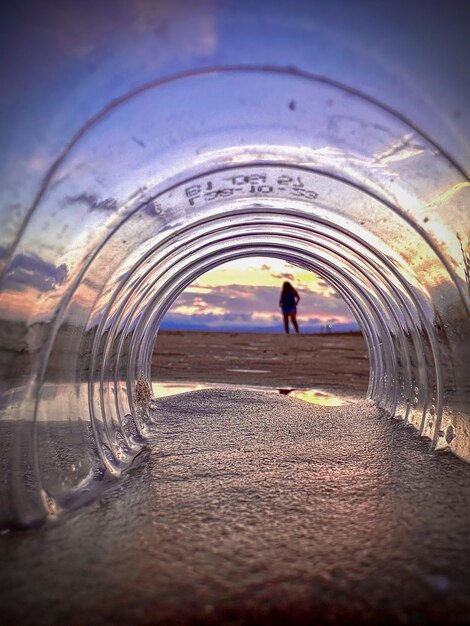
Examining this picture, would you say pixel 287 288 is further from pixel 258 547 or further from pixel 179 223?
pixel 258 547

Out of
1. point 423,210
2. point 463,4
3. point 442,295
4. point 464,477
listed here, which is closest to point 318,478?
point 464,477

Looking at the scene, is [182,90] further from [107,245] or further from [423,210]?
[423,210]

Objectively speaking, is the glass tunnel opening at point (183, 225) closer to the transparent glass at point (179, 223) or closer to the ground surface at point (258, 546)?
the transparent glass at point (179, 223)

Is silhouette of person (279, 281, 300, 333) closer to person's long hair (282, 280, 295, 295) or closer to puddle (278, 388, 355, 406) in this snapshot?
person's long hair (282, 280, 295, 295)

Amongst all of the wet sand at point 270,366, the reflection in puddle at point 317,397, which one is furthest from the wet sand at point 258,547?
the wet sand at point 270,366

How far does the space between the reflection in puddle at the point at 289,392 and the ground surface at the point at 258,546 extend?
2817 mm

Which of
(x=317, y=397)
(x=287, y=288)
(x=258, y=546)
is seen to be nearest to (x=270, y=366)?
(x=317, y=397)

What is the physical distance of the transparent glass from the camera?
2180 mm

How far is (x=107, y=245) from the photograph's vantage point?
2.82 meters

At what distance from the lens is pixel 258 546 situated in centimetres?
190

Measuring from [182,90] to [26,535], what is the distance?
1.71m

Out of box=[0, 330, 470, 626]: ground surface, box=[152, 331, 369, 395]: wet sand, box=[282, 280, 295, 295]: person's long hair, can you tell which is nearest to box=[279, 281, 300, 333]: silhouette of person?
box=[282, 280, 295, 295]: person's long hair

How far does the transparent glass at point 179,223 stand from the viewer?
85.8 inches

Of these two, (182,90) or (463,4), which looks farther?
(182,90)
